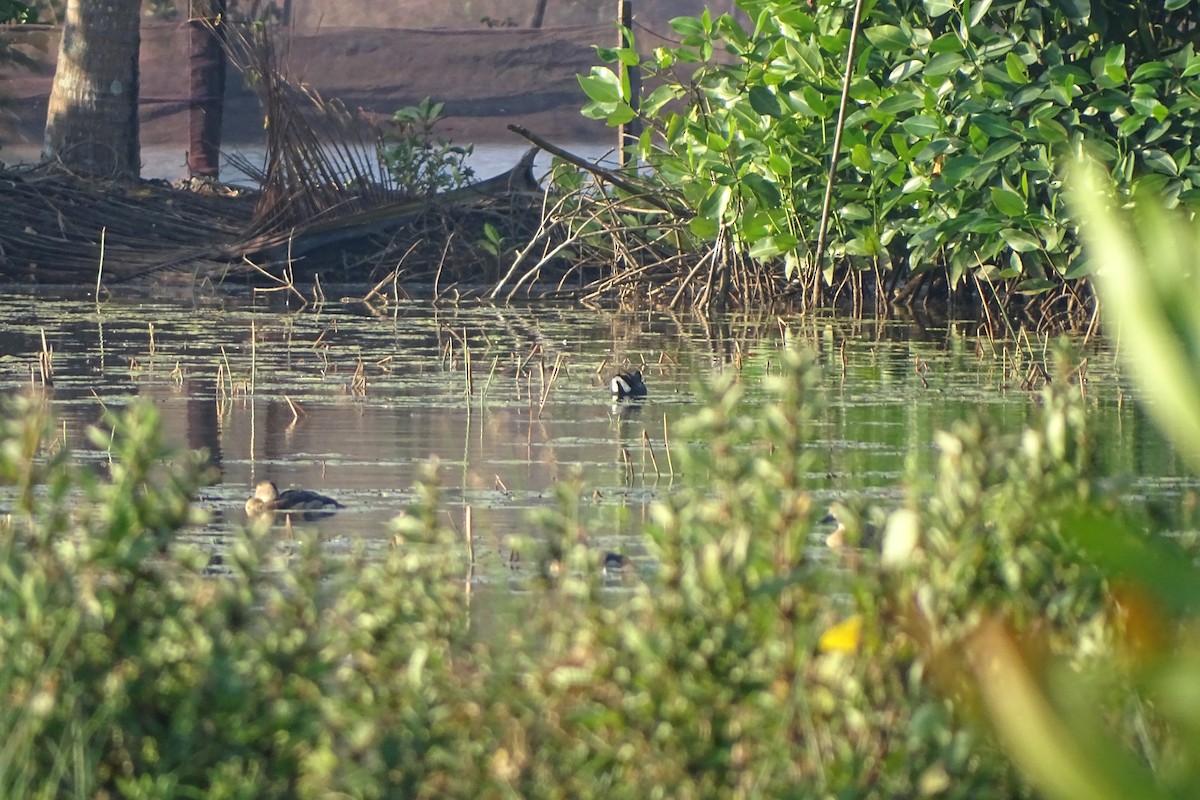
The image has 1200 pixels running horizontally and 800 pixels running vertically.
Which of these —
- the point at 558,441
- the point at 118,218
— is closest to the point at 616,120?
the point at 558,441

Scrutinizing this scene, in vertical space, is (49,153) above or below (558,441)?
above

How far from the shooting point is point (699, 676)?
238 centimetres

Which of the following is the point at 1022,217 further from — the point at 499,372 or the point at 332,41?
the point at 332,41

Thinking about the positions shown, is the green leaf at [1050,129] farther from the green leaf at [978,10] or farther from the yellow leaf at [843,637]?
the yellow leaf at [843,637]

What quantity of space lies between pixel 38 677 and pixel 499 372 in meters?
5.24

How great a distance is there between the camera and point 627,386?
6.81 metres

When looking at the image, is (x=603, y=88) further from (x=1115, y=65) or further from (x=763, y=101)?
(x=1115, y=65)

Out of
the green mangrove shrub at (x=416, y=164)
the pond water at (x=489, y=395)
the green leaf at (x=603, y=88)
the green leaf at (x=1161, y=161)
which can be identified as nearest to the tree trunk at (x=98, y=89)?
the green mangrove shrub at (x=416, y=164)

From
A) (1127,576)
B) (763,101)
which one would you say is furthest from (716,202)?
(1127,576)

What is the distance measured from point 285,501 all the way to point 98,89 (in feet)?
38.4

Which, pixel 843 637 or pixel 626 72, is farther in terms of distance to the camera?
pixel 626 72

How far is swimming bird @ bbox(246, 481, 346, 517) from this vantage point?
4.64 metres

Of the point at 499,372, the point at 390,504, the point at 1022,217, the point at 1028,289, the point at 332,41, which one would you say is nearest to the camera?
the point at 390,504

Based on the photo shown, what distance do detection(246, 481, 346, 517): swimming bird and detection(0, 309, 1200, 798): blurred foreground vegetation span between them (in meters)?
2.00
